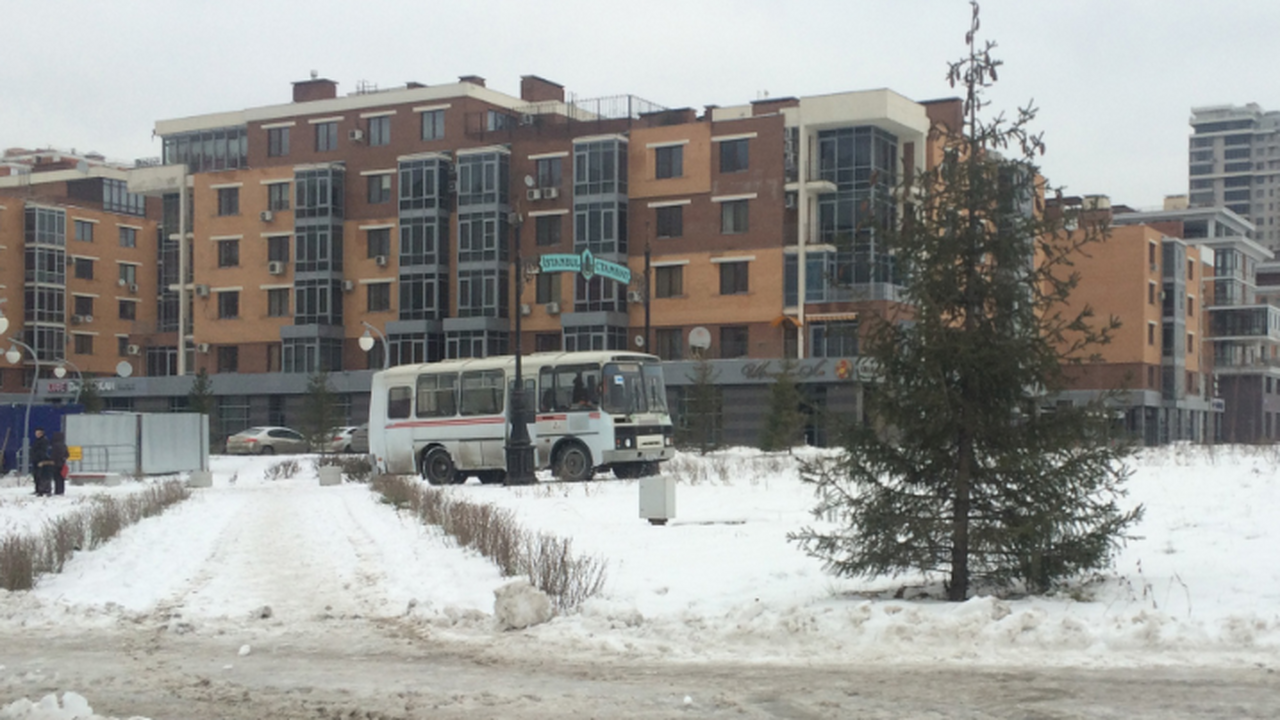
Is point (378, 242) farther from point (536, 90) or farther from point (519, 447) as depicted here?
point (519, 447)

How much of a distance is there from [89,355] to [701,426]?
56545mm

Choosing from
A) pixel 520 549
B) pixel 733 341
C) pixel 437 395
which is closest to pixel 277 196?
pixel 733 341

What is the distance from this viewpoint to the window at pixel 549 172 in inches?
2643

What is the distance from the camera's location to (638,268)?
65.7m

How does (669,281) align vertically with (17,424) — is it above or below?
above

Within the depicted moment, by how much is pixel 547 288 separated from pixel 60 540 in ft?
173

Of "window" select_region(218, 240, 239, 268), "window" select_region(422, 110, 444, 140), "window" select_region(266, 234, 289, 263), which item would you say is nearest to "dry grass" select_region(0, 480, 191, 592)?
"window" select_region(422, 110, 444, 140)

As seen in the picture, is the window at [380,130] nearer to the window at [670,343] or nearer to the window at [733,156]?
the window at [670,343]

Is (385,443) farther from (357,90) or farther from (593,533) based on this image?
(357,90)

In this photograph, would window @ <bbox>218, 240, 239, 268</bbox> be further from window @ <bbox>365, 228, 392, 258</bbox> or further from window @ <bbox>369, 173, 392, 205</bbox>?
window @ <bbox>369, 173, 392, 205</bbox>

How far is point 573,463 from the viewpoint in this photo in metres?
29.7

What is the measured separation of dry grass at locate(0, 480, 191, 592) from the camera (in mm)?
12523

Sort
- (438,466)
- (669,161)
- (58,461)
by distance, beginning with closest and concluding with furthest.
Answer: (58,461) < (438,466) < (669,161)

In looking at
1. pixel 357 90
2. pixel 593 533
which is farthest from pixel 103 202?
pixel 593 533
